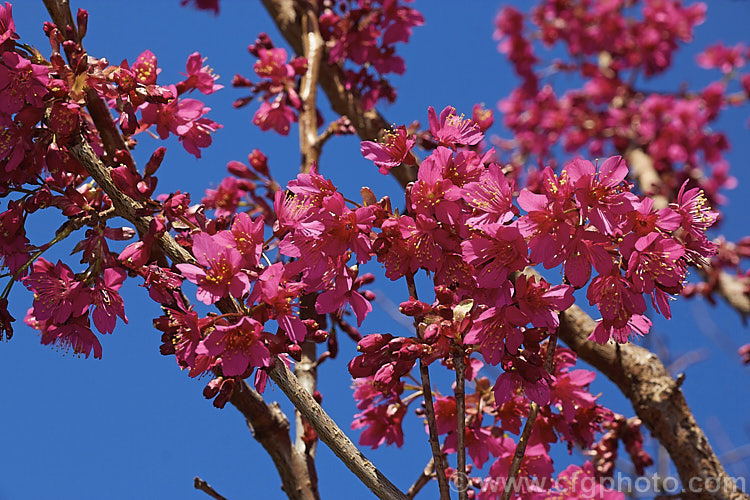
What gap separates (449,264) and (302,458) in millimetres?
973

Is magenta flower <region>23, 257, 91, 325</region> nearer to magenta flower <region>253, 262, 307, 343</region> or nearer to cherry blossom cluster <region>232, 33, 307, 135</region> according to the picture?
magenta flower <region>253, 262, 307, 343</region>

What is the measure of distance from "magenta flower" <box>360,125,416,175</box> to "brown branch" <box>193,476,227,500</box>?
87cm

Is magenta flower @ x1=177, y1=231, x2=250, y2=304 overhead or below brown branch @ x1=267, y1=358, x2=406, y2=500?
overhead

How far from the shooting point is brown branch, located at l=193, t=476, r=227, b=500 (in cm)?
169

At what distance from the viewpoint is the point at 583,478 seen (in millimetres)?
2047

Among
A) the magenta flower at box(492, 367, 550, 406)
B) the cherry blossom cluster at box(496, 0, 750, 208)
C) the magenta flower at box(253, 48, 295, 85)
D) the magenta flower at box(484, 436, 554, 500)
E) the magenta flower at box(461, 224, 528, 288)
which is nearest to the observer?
the magenta flower at box(461, 224, 528, 288)

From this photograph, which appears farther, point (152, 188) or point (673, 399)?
point (673, 399)

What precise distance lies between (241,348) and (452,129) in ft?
2.02

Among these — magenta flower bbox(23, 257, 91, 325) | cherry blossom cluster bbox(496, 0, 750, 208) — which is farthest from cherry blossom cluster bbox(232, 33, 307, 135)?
cherry blossom cluster bbox(496, 0, 750, 208)

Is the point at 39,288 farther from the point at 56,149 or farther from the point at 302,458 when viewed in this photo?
the point at 302,458

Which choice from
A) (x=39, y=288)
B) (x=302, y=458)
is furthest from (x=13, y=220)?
(x=302, y=458)

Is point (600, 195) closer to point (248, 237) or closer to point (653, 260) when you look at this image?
point (653, 260)

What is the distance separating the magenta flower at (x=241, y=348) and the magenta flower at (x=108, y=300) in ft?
0.93

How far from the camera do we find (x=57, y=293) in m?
1.42
